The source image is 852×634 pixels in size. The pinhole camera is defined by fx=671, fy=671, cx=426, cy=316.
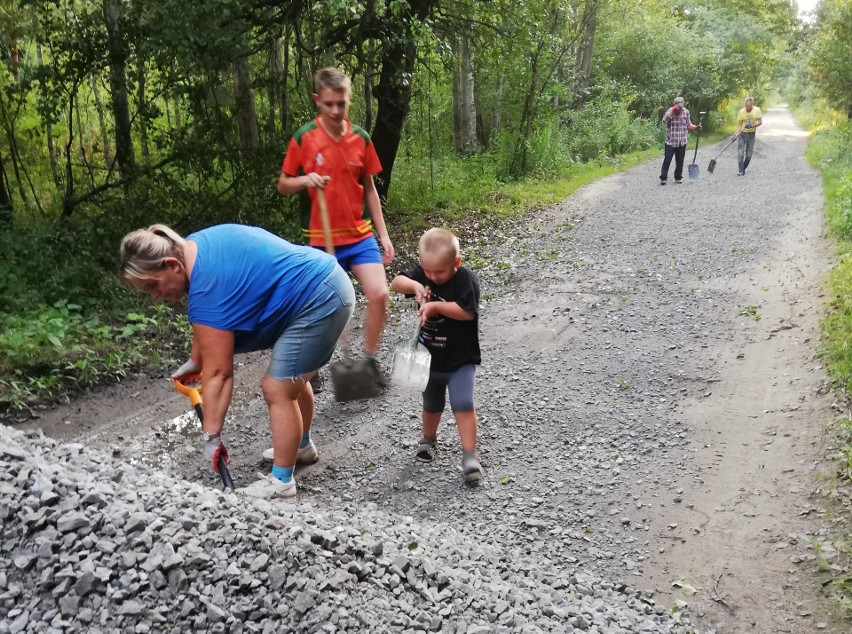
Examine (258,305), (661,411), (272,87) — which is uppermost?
(272,87)

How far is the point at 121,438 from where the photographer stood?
471cm

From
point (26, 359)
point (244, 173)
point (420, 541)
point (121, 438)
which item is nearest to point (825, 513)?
point (420, 541)

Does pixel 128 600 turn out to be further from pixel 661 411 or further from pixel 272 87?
pixel 272 87

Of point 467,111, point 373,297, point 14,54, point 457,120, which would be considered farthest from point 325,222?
point 457,120

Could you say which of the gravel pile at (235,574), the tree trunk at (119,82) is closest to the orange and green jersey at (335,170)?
the gravel pile at (235,574)

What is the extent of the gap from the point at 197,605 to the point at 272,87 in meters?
8.16

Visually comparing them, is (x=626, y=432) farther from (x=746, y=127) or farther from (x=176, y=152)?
(x=746, y=127)

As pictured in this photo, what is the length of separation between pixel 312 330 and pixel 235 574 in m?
1.22

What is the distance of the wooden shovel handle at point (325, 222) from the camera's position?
4.54m

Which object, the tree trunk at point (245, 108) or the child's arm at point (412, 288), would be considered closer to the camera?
the child's arm at point (412, 288)

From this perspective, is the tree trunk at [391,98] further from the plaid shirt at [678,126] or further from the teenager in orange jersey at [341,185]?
the plaid shirt at [678,126]

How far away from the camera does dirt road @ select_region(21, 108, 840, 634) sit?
10.8ft

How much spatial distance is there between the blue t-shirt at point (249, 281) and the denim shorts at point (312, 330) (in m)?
0.04

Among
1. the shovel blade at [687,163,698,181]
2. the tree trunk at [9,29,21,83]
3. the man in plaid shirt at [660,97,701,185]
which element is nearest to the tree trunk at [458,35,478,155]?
the man in plaid shirt at [660,97,701,185]
